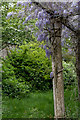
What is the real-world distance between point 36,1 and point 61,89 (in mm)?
1333

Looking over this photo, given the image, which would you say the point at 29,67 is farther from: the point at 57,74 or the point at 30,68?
the point at 57,74

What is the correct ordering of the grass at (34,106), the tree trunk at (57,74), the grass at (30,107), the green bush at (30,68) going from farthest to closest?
the green bush at (30,68) → the grass at (30,107) → the grass at (34,106) → the tree trunk at (57,74)

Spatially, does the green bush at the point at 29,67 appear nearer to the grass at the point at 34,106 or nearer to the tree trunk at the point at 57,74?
the grass at the point at 34,106

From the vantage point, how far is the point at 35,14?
264 centimetres

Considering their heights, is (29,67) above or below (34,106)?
above

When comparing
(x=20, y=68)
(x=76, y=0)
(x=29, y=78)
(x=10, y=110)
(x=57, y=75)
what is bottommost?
(x=10, y=110)

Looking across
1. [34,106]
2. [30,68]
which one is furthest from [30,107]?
[30,68]

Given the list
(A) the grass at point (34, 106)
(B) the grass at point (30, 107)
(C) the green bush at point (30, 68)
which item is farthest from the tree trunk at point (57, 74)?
(C) the green bush at point (30, 68)

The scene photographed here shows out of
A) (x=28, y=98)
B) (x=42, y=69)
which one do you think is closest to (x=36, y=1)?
(x=28, y=98)

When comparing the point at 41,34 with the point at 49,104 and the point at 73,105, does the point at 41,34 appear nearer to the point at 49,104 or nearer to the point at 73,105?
the point at 73,105

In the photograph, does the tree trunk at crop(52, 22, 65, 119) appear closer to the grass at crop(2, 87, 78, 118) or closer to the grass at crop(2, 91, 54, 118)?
the grass at crop(2, 87, 78, 118)

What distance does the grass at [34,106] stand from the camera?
320cm

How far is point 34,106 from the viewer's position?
A: 12.1 feet

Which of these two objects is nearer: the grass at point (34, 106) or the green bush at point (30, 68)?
the grass at point (34, 106)
